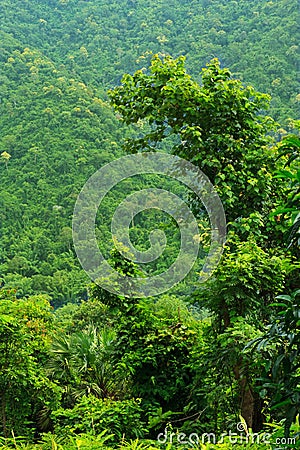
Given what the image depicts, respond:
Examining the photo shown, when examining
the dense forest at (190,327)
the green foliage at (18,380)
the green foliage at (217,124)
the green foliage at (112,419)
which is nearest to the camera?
the dense forest at (190,327)

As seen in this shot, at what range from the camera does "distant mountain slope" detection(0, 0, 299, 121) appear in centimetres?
3375

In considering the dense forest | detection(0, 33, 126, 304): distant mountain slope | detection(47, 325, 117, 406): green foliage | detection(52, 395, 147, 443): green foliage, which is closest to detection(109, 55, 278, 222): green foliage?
the dense forest

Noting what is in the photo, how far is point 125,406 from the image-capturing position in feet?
13.5

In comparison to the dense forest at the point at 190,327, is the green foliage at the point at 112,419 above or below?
below

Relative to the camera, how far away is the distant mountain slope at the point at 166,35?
33750 mm

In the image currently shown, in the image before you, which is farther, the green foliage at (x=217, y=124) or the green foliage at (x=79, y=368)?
the green foliage at (x=79, y=368)

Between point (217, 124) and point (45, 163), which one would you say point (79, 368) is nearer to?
point (217, 124)

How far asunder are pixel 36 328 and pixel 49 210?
2337 cm

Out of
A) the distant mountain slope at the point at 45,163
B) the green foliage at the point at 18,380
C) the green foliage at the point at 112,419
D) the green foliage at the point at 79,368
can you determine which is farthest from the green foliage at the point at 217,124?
the distant mountain slope at the point at 45,163

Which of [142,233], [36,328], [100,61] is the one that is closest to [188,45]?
[100,61]

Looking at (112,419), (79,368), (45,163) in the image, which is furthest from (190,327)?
(45,163)

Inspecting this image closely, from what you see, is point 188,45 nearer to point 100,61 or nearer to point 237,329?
point 100,61

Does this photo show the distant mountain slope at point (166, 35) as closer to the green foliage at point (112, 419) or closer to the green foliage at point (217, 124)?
the green foliage at point (217, 124)

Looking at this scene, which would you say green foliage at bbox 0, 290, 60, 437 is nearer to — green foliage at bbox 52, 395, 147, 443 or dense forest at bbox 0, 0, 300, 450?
dense forest at bbox 0, 0, 300, 450
